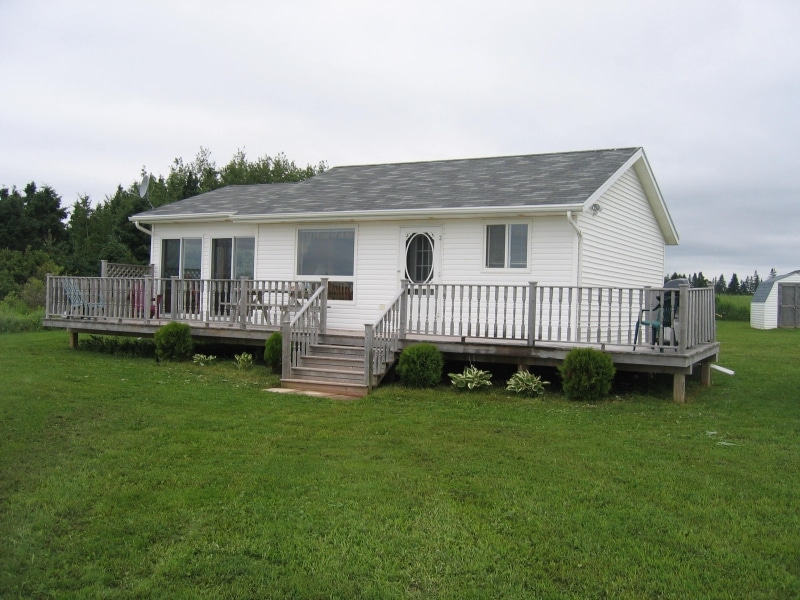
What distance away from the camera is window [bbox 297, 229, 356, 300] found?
543 inches

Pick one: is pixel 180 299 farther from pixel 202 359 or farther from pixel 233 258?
pixel 233 258

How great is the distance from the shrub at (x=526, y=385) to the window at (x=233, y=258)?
7247mm

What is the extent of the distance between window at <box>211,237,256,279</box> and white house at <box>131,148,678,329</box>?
0.03m

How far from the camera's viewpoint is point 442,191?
13531 millimetres

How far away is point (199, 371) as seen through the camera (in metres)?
12.3

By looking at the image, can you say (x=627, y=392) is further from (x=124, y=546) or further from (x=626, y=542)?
(x=124, y=546)

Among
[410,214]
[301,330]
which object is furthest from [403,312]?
[410,214]

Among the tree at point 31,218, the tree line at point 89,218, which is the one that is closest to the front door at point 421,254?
the tree line at point 89,218

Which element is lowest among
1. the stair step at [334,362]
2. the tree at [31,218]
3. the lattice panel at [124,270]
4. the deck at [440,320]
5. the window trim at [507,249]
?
the stair step at [334,362]

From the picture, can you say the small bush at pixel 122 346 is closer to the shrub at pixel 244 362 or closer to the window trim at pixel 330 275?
the shrub at pixel 244 362

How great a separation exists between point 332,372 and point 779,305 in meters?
26.3

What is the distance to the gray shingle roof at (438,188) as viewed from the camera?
1223 centimetres

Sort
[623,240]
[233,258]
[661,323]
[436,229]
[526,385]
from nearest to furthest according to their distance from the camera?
[661,323], [526,385], [436,229], [623,240], [233,258]

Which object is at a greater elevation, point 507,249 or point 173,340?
point 507,249
